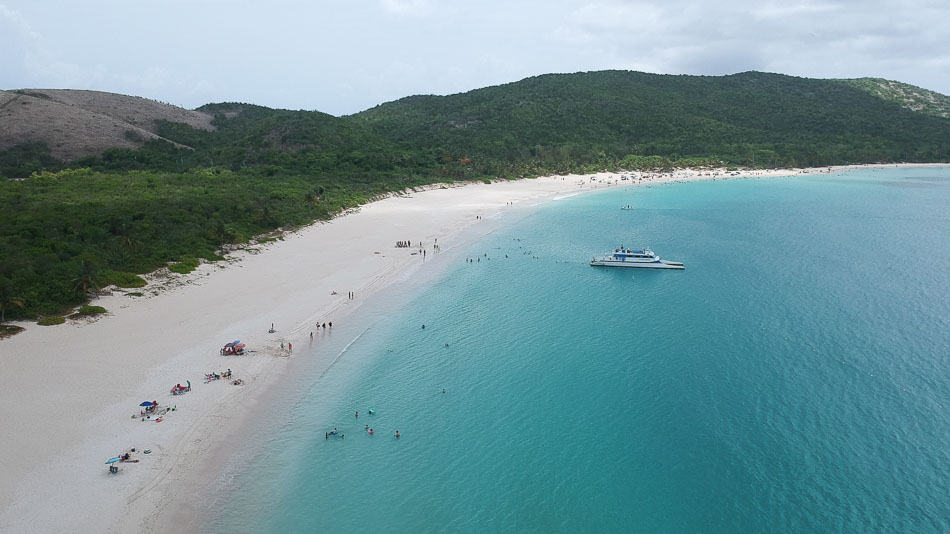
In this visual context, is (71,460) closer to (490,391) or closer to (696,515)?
(490,391)

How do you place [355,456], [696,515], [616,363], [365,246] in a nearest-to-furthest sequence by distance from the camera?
[696,515]
[355,456]
[616,363]
[365,246]

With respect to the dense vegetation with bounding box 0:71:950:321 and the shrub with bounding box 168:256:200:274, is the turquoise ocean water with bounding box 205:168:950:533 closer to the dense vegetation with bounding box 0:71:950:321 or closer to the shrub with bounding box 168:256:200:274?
the shrub with bounding box 168:256:200:274

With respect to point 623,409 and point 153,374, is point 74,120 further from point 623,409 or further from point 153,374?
point 623,409

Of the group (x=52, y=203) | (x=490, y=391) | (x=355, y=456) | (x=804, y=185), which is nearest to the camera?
(x=355, y=456)

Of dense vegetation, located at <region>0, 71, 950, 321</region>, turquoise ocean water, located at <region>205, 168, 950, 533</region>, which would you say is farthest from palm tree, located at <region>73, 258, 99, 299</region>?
turquoise ocean water, located at <region>205, 168, 950, 533</region>

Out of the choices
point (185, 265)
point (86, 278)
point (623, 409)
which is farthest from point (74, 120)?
point (623, 409)

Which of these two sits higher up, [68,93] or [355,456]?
[68,93]

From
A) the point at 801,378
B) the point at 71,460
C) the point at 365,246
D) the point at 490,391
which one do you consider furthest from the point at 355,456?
the point at 365,246
